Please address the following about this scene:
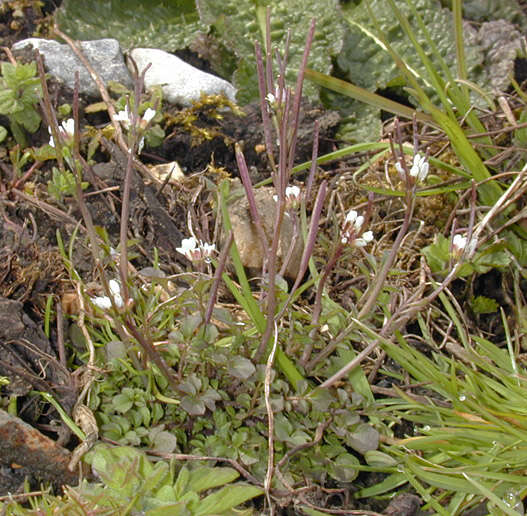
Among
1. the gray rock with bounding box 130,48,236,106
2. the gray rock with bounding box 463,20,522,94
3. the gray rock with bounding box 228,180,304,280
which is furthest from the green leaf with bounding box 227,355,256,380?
the gray rock with bounding box 463,20,522,94

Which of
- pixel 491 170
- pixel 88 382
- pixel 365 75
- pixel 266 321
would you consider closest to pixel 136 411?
pixel 88 382

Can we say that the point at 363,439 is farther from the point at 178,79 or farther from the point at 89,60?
the point at 89,60

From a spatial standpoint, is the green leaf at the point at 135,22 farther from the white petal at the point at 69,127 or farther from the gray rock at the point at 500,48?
the white petal at the point at 69,127

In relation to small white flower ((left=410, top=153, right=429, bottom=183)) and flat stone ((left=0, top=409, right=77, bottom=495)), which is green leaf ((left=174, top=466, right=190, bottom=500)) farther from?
small white flower ((left=410, top=153, right=429, bottom=183))

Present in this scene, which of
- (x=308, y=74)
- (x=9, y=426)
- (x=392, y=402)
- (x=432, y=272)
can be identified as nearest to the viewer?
(x=9, y=426)

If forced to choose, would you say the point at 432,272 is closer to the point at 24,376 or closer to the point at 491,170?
the point at 491,170

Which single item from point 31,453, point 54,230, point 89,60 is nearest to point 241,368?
point 31,453

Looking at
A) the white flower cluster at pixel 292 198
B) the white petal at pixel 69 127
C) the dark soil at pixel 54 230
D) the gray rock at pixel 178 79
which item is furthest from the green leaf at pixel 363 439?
the gray rock at pixel 178 79
